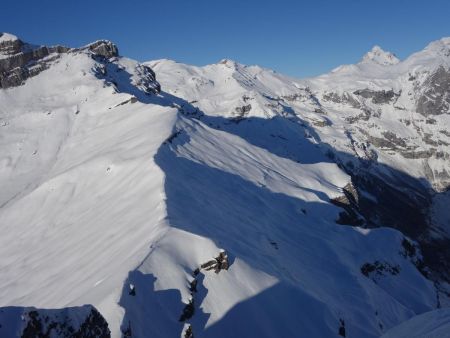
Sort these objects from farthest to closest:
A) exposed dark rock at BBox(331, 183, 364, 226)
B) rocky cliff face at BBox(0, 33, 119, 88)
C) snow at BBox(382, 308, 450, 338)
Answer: rocky cliff face at BBox(0, 33, 119, 88)
exposed dark rock at BBox(331, 183, 364, 226)
snow at BBox(382, 308, 450, 338)

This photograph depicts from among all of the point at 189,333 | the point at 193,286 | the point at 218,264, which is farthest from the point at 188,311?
the point at 218,264

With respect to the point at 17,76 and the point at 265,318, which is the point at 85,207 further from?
the point at 17,76

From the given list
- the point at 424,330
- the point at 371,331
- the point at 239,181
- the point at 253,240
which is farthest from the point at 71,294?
the point at 239,181

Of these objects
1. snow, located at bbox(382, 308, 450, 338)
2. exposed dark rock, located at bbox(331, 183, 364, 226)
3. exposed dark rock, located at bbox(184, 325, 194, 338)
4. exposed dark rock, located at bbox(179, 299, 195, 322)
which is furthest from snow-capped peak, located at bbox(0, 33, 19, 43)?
snow, located at bbox(382, 308, 450, 338)

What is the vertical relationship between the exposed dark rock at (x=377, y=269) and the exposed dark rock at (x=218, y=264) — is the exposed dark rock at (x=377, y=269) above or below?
below

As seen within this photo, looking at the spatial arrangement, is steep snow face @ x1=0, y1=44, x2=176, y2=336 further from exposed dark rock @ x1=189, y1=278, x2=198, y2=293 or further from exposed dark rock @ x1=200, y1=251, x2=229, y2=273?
exposed dark rock @ x1=200, y1=251, x2=229, y2=273

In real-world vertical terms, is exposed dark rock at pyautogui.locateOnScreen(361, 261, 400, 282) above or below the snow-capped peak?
below

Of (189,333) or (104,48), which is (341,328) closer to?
(189,333)

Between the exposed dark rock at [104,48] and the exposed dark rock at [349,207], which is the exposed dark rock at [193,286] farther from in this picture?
the exposed dark rock at [104,48]

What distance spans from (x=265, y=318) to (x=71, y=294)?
13.5 meters

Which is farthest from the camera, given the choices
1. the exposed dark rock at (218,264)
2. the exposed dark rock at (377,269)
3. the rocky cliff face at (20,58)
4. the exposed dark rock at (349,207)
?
the rocky cliff face at (20,58)

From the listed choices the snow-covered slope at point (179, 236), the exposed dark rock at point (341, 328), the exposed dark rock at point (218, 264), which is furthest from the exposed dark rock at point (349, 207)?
the exposed dark rock at point (218, 264)

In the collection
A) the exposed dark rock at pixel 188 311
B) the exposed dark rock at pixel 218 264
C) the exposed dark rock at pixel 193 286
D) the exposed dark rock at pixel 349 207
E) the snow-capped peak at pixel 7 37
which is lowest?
the exposed dark rock at pixel 188 311

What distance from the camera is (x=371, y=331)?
43.1 metres
